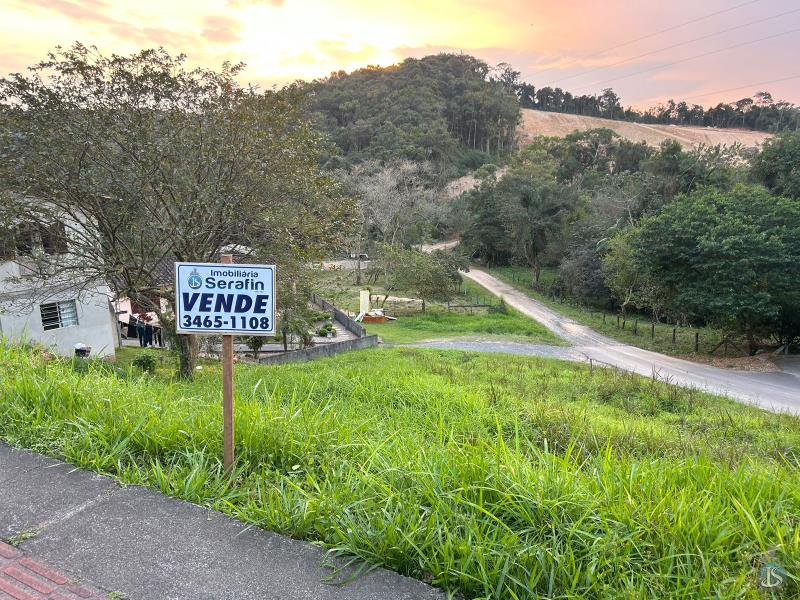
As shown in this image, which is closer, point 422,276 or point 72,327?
point 72,327

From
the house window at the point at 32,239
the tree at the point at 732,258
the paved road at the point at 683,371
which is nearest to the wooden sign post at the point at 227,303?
the house window at the point at 32,239

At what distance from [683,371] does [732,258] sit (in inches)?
176

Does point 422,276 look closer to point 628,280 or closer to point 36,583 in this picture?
A: point 628,280

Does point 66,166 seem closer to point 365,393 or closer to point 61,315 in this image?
point 365,393

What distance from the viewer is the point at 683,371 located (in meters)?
17.9

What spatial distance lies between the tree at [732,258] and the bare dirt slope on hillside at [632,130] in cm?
7565

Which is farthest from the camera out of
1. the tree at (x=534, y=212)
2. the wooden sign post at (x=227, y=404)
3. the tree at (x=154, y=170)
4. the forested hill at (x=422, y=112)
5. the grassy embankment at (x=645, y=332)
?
the forested hill at (x=422, y=112)

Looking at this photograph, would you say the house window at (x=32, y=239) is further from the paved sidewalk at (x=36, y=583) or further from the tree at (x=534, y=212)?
the tree at (x=534, y=212)

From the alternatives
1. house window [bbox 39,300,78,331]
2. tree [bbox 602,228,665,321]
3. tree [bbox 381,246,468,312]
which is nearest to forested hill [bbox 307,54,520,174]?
tree [bbox 381,246,468,312]

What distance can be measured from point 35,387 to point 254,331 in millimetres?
2155

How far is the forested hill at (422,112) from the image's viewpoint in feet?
197

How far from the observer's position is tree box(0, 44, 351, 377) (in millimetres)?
8969

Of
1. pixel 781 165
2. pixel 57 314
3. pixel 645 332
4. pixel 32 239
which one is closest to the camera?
pixel 32 239

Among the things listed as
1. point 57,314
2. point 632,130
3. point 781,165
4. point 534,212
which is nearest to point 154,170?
point 57,314
